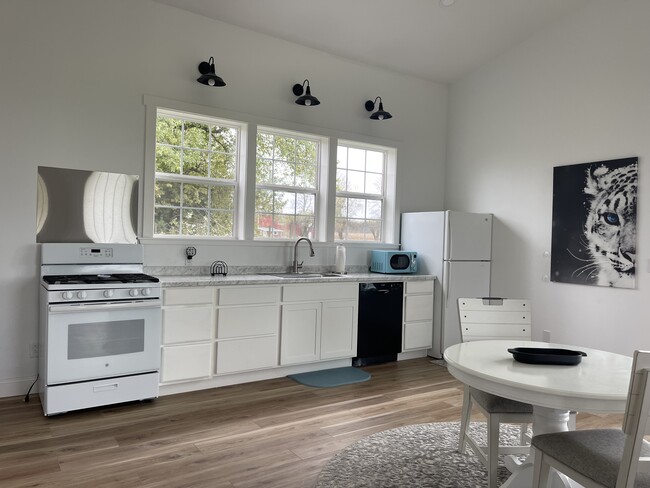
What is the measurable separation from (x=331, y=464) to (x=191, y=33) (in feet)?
11.8

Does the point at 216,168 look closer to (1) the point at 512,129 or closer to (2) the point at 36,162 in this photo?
(2) the point at 36,162

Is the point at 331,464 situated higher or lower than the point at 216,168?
lower

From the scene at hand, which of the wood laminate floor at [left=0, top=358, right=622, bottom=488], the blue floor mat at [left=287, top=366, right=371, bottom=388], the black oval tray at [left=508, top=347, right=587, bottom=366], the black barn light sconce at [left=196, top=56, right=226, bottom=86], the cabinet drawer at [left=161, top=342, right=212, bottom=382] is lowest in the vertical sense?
the wood laminate floor at [left=0, top=358, right=622, bottom=488]

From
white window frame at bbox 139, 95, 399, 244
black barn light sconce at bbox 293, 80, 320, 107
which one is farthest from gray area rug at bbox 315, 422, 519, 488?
black barn light sconce at bbox 293, 80, 320, 107

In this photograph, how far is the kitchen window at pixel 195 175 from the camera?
4180mm

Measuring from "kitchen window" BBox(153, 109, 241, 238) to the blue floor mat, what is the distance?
1485 mm

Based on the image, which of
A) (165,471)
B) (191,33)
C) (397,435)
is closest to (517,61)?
(191,33)

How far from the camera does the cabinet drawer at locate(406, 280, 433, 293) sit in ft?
16.2

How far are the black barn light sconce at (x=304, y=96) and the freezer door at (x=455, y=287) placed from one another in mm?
2115

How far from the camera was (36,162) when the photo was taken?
359 centimetres

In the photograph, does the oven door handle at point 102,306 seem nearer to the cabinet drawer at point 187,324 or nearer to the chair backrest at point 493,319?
the cabinet drawer at point 187,324

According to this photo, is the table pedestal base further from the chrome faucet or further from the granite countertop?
the chrome faucet

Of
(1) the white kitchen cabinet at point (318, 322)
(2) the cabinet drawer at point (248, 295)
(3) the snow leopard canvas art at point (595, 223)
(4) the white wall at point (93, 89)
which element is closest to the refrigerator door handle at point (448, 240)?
(3) the snow leopard canvas art at point (595, 223)

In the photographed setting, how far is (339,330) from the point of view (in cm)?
448
